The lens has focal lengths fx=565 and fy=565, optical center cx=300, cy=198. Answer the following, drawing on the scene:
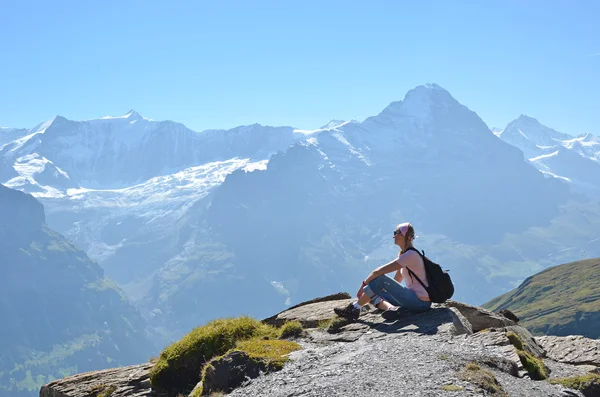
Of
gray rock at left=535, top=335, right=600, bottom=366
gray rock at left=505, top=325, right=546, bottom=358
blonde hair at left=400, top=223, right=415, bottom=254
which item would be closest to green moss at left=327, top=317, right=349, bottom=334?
blonde hair at left=400, top=223, right=415, bottom=254

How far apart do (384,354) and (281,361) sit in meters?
3.08

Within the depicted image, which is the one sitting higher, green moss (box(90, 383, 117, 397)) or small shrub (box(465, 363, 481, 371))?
small shrub (box(465, 363, 481, 371))

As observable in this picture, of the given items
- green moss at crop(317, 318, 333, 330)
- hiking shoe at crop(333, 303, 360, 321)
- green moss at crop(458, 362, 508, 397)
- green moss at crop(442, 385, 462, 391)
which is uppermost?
hiking shoe at crop(333, 303, 360, 321)

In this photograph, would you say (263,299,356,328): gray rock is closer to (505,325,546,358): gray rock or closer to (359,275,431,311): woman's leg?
(359,275,431,311): woman's leg

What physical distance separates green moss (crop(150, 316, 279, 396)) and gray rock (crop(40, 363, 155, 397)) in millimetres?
825

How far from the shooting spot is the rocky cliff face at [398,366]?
46.3 feet

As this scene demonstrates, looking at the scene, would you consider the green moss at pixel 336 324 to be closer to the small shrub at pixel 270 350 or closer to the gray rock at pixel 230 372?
the small shrub at pixel 270 350

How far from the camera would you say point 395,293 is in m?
21.7

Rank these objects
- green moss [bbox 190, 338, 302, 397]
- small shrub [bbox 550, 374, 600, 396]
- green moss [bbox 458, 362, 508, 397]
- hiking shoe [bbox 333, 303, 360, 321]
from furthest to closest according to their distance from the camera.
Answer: hiking shoe [bbox 333, 303, 360, 321] → small shrub [bbox 550, 374, 600, 396] → green moss [bbox 190, 338, 302, 397] → green moss [bbox 458, 362, 508, 397]

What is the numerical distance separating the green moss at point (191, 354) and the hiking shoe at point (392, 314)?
4.30 m

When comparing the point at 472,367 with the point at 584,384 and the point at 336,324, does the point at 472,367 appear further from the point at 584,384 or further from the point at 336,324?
the point at 336,324

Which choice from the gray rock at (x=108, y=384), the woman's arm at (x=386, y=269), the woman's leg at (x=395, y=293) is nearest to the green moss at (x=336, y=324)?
the woman's leg at (x=395, y=293)

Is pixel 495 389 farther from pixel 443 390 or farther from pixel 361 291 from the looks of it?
pixel 361 291

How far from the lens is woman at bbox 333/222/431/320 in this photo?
2139 centimetres
